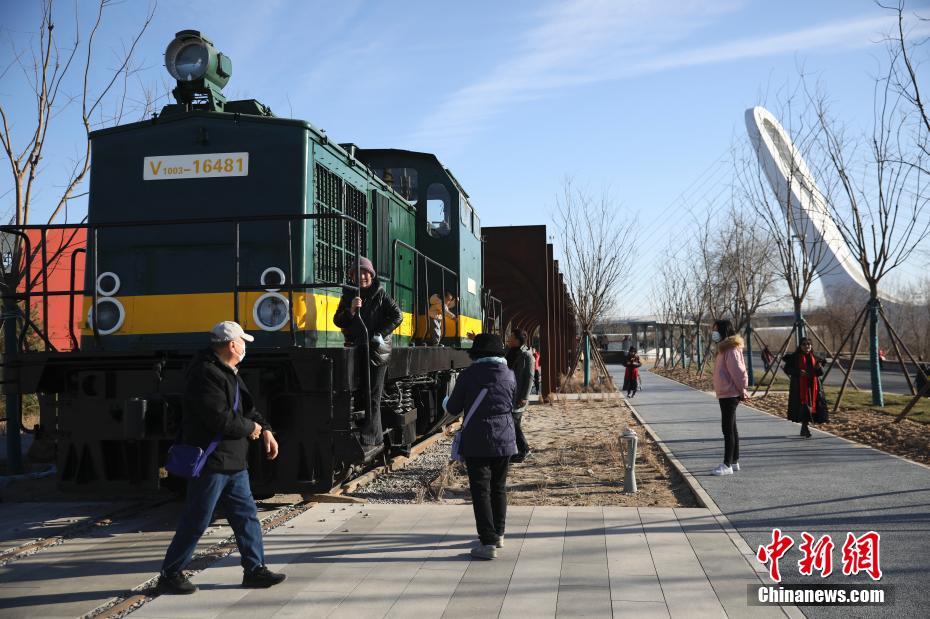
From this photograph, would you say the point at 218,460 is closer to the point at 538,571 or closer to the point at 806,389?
the point at 538,571

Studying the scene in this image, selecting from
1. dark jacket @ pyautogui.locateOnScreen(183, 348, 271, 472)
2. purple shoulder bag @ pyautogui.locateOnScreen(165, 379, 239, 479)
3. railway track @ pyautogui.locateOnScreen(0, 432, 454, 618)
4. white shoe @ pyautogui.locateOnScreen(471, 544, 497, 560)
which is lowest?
railway track @ pyautogui.locateOnScreen(0, 432, 454, 618)

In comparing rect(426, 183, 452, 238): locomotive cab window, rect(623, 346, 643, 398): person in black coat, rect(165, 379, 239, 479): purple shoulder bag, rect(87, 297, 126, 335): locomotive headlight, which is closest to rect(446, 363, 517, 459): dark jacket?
rect(165, 379, 239, 479): purple shoulder bag

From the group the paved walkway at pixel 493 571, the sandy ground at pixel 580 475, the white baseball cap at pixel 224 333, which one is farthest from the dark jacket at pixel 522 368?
the white baseball cap at pixel 224 333

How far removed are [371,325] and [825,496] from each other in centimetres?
454

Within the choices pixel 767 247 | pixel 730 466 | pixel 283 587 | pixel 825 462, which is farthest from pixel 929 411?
pixel 283 587

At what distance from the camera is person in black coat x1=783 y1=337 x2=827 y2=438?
11.5 m

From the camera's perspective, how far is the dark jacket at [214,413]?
4578mm

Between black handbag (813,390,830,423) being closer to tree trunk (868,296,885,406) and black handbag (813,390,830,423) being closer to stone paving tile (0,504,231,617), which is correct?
tree trunk (868,296,885,406)

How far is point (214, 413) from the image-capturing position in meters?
4.57

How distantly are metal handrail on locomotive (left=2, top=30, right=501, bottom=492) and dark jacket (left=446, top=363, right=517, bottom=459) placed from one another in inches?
41.8

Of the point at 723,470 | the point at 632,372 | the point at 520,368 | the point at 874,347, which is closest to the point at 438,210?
the point at 520,368

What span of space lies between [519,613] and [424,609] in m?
0.53

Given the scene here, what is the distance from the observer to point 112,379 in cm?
619

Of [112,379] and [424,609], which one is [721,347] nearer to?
[424,609]
